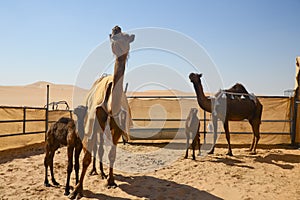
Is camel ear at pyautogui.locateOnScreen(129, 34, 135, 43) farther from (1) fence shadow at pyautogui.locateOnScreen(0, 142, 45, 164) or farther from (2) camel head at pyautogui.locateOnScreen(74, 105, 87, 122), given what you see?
(1) fence shadow at pyautogui.locateOnScreen(0, 142, 45, 164)

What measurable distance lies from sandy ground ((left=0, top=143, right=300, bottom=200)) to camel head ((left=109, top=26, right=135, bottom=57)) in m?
2.16

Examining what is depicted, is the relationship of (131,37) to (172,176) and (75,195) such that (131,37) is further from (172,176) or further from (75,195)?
(172,176)

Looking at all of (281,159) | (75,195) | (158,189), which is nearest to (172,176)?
(158,189)

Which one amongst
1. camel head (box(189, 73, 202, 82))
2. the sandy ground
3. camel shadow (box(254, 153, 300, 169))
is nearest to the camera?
the sandy ground

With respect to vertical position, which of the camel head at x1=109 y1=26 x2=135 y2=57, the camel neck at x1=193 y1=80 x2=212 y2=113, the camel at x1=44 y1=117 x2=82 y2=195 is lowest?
the camel at x1=44 y1=117 x2=82 y2=195

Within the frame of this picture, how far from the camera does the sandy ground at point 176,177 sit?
462cm

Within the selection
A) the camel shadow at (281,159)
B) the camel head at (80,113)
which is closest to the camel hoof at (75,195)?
the camel head at (80,113)

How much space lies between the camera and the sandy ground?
4.62 metres

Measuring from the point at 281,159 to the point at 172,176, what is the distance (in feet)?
10.0

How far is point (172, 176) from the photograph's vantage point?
221 inches

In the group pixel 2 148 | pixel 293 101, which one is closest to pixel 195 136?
pixel 293 101

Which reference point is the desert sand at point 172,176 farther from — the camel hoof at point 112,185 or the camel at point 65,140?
the camel at point 65,140

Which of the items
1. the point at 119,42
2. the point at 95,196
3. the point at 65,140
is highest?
the point at 119,42

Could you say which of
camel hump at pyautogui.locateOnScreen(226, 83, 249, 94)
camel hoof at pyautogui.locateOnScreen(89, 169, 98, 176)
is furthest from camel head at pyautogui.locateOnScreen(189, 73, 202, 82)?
camel hoof at pyautogui.locateOnScreen(89, 169, 98, 176)
